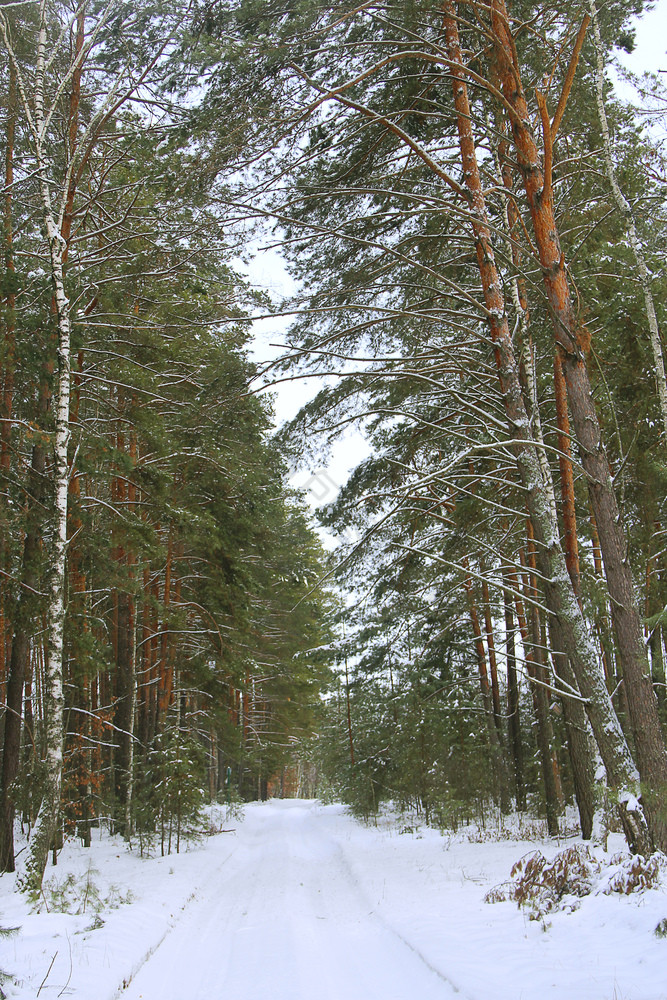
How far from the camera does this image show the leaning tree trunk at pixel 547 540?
509 centimetres

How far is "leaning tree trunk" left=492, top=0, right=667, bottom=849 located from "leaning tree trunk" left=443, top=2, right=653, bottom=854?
167 millimetres

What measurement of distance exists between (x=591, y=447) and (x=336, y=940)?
5054mm

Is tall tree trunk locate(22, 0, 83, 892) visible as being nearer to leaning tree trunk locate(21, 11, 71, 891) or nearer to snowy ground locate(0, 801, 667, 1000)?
leaning tree trunk locate(21, 11, 71, 891)

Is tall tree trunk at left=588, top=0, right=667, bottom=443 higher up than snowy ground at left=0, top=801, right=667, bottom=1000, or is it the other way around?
tall tree trunk at left=588, top=0, right=667, bottom=443

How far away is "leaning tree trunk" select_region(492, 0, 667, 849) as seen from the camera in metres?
5.27

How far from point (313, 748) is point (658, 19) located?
31402 millimetres

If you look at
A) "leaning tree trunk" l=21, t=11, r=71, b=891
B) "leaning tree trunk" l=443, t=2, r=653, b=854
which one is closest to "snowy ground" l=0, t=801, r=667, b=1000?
"leaning tree trunk" l=21, t=11, r=71, b=891

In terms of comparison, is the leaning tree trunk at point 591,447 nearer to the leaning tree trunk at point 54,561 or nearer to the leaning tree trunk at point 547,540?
the leaning tree trunk at point 547,540

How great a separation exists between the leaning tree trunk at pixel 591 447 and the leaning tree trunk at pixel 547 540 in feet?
0.55

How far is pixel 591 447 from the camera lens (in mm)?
5770

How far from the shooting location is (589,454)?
5.75 m

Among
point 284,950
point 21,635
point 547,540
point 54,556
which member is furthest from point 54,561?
point 547,540

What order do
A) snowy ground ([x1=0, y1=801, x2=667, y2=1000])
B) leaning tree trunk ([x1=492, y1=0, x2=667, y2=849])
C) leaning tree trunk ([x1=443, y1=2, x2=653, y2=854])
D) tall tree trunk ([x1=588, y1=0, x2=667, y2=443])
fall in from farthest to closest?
tall tree trunk ([x1=588, y1=0, x2=667, y2=443]) < leaning tree trunk ([x1=492, y1=0, x2=667, y2=849]) < leaning tree trunk ([x1=443, y1=2, x2=653, y2=854]) < snowy ground ([x1=0, y1=801, x2=667, y2=1000])

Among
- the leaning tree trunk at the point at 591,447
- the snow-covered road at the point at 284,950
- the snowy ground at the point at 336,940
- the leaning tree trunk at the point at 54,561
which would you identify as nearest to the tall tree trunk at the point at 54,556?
the leaning tree trunk at the point at 54,561
